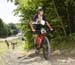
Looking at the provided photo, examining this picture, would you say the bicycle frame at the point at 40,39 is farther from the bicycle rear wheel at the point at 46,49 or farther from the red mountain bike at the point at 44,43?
the bicycle rear wheel at the point at 46,49

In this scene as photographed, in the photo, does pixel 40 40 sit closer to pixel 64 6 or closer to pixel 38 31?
pixel 38 31

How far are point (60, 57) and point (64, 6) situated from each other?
4153 mm

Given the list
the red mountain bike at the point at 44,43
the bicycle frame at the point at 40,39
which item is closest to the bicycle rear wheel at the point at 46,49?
the red mountain bike at the point at 44,43

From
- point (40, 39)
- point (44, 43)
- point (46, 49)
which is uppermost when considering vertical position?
point (40, 39)

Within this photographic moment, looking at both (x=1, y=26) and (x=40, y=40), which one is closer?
(x=40, y=40)

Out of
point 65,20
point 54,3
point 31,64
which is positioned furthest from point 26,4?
point 31,64

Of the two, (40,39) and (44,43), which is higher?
(40,39)

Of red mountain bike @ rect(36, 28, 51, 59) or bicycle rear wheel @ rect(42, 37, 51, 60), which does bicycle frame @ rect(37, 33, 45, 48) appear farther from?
bicycle rear wheel @ rect(42, 37, 51, 60)

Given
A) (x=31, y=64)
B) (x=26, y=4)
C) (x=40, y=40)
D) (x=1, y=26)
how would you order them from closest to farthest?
(x=31, y=64) < (x=40, y=40) < (x=26, y=4) < (x=1, y=26)

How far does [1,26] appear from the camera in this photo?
80.4 m

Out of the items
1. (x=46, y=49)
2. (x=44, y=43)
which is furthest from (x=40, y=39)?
(x=46, y=49)

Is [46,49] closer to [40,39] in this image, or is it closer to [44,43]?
[44,43]

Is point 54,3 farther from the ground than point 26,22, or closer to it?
farther from the ground

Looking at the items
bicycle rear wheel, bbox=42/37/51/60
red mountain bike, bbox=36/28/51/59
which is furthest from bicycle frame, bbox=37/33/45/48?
bicycle rear wheel, bbox=42/37/51/60
